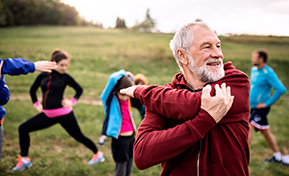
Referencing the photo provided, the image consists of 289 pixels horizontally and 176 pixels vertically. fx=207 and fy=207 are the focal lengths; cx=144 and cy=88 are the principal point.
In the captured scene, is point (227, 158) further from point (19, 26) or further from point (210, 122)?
point (19, 26)

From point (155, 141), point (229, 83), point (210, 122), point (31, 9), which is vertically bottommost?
point (155, 141)

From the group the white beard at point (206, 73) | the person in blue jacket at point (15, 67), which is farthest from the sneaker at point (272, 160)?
the person in blue jacket at point (15, 67)

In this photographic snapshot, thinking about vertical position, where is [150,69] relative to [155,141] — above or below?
below

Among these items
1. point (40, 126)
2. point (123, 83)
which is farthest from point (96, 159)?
point (123, 83)

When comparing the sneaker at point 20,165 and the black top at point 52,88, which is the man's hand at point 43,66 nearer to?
the black top at point 52,88

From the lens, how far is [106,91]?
342cm

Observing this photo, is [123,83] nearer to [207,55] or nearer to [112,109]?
[112,109]

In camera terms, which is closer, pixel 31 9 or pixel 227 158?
pixel 227 158

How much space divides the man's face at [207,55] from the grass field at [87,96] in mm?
746

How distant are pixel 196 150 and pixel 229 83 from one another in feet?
1.58

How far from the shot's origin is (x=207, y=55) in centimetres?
144

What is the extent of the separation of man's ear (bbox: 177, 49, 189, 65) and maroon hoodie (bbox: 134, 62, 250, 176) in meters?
0.30

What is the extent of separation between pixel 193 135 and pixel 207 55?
59 cm

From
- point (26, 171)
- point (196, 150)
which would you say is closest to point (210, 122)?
point (196, 150)
